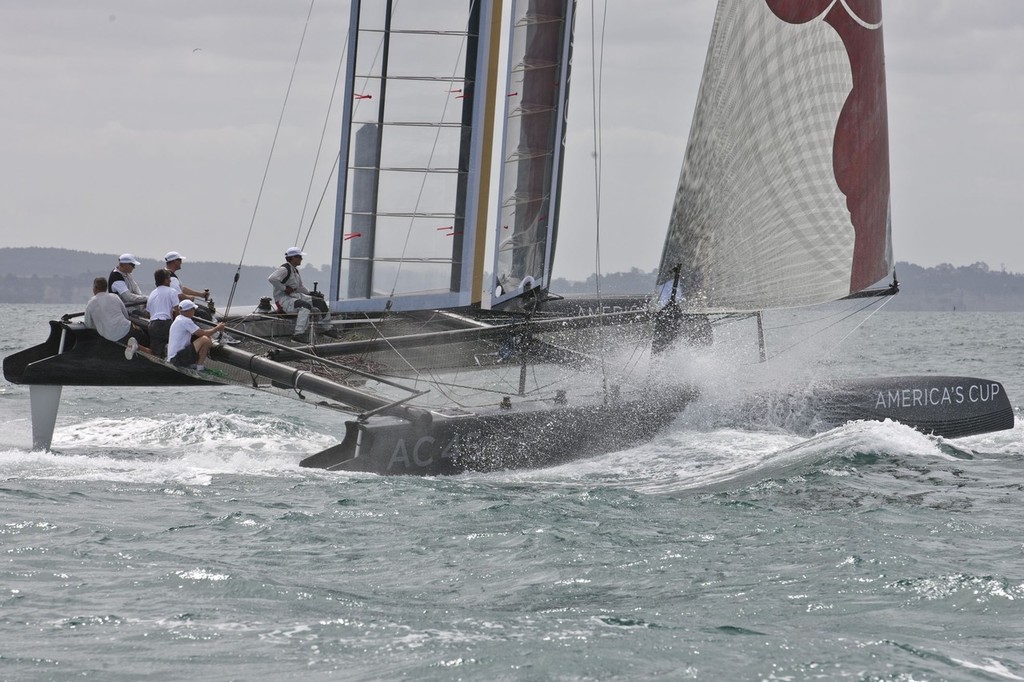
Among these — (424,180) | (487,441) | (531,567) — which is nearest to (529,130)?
(424,180)

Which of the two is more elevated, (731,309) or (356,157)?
(356,157)

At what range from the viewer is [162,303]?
31.7 feet

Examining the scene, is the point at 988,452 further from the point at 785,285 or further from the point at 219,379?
the point at 219,379

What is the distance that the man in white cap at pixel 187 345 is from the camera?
9227 millimetres

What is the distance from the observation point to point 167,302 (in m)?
9.67

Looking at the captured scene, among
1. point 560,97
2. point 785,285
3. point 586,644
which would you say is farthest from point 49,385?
point 586,644

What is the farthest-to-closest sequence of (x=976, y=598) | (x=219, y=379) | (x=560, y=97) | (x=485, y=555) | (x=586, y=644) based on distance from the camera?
1. (x=560, y=97)
2. (x=219, y=379)
3. (x=485, y=555)
4. (x=976, y=598)
5. (x=586, y=644)

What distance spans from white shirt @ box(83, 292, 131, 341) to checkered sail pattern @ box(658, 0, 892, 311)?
431 cm

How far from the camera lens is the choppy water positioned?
436 cm

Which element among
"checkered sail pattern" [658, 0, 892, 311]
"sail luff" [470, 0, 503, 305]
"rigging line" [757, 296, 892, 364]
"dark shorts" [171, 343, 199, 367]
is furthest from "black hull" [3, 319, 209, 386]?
"rigging line" [757, 296, 892, 364]

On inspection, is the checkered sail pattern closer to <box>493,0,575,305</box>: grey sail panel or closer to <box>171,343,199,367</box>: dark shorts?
<box>493,0,575,305</box>: grey sail panel

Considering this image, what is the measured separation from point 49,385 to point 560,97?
4.67 m

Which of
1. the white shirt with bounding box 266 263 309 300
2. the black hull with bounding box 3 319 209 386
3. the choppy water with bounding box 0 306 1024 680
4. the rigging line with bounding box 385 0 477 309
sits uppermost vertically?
the rigging line with bounding box 385 0 477 309

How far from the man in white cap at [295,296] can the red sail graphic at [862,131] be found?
14.2 feet
